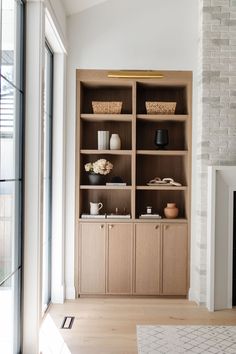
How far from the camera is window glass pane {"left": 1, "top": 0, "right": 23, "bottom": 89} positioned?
239cm

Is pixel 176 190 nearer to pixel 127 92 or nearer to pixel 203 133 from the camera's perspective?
pixel 203 133

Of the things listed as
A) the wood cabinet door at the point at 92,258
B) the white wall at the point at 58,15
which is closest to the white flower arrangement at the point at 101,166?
the wood cabinet door at the point at 92,258

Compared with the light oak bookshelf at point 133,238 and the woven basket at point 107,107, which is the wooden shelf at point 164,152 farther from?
the woven basket at point 107,107

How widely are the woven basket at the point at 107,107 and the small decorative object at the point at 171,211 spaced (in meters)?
1.19

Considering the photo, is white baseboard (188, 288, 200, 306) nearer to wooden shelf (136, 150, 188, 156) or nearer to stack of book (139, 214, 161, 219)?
stack of book (139, 214, 161, 219)

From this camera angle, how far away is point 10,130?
8.46 ft

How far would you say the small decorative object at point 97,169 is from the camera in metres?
4.16

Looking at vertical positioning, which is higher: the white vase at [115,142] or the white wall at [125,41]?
the white wall at [125,41]

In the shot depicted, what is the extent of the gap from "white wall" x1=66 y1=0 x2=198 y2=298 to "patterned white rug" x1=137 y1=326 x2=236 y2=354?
130 centimetres

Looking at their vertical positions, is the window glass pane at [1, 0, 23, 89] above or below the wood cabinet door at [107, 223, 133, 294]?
above

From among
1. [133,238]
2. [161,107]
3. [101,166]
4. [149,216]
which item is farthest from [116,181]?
[161,107]

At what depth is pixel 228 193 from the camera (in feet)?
12.8

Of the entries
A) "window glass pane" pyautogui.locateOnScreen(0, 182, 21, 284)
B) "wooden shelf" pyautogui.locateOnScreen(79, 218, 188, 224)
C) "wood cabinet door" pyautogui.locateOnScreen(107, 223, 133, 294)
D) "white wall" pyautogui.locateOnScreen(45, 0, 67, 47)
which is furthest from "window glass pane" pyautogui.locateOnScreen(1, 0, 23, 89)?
"wood cabinet door" pyautogui.locateOnScreen(107, 223, 133, 294)

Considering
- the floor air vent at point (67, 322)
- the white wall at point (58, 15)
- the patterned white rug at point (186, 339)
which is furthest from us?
the floor air vent at point (67, 322)
